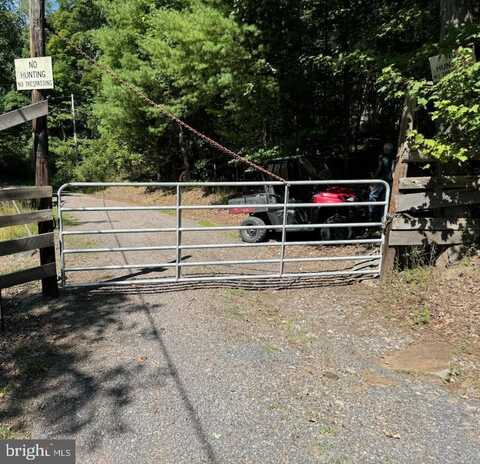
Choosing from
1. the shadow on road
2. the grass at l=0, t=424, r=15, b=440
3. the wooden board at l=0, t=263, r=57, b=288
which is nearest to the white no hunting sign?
the wooden board at l=0, t=263, r=57, b=288

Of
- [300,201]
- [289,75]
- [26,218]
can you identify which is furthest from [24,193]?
[289,75]

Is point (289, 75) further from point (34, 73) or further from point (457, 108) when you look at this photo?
point (34, 73)

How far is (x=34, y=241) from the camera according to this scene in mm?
4719

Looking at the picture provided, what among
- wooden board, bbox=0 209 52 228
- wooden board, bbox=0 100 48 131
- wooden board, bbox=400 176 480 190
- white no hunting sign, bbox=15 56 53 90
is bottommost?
wooden board, bbox=0 209 52 228

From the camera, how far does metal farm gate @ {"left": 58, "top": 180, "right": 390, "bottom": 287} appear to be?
→ 534 centimetres

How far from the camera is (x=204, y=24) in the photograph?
9234mm

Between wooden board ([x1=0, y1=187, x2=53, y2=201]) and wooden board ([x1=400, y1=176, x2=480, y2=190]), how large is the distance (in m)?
4.32

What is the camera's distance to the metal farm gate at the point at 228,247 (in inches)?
210

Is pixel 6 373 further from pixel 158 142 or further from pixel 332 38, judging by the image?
pixel 158 142

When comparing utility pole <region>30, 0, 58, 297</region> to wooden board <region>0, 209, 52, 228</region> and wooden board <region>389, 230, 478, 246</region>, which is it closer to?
wooden board <region>0, 209, 52, 228</region>

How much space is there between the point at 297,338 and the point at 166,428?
179cm

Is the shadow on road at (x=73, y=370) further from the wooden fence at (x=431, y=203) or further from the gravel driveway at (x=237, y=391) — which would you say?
the wooden fence at (x=431, y=203)

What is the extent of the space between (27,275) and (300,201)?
5203 mm

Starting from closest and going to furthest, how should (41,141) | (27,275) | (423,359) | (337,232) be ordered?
(423,359) < (27,275) < (41,141) < (337,232)
